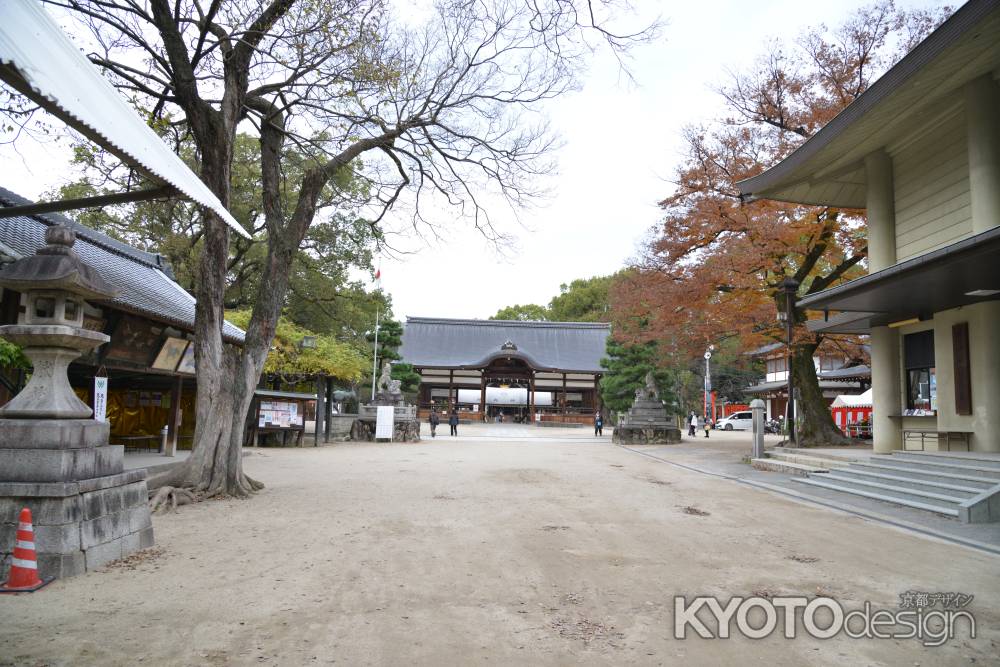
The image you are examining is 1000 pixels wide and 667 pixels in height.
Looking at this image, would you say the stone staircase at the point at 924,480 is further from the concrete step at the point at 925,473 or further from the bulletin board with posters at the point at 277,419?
the bulletin board with posters at the point at 277,419

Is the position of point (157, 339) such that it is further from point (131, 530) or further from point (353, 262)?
point (353, 262)

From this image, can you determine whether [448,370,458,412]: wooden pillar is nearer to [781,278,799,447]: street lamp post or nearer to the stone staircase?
[781,278,799,447]: street lamp post

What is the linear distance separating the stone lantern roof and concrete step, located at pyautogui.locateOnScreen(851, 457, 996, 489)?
34.5 ft

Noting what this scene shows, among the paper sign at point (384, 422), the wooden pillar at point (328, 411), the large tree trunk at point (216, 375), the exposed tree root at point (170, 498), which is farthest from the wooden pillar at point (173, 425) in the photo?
the paper sign at point (384, 422)

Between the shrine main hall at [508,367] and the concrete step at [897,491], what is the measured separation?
2539 cm

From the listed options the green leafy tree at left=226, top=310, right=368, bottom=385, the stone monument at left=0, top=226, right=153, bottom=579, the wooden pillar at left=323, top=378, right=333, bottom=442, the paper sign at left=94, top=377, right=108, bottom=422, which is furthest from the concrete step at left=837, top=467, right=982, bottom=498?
the wooden pillar at left=323, top=378, right=333, bottom=442

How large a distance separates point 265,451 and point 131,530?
11.7 m

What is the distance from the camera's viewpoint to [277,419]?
18156 millimetres

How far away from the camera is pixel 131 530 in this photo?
17.3ft

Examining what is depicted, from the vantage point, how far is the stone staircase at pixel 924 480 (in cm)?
677

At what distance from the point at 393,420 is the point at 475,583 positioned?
1694cm

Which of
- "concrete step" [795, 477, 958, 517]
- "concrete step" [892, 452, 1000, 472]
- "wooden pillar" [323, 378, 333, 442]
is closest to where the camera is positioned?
"concrete step" [795, 477, 958, 517]

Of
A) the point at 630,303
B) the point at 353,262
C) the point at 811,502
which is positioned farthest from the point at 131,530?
the point at 353,262

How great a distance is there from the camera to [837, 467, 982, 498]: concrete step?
752cm
